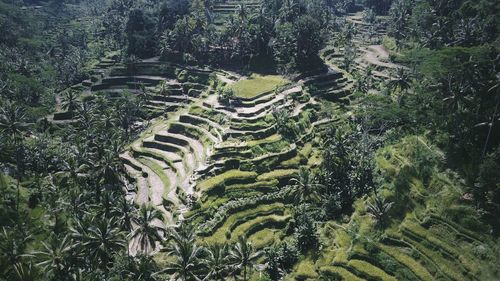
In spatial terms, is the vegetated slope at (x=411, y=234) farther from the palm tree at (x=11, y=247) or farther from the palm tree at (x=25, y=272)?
the palm tree at (x=11, y=247)

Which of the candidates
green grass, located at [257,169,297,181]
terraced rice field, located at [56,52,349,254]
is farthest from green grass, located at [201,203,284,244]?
green grass, located at [257,169,297,181]

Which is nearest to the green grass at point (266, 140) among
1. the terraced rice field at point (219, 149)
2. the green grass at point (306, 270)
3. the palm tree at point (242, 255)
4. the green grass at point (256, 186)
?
the terraced rice field at point (219, 149)

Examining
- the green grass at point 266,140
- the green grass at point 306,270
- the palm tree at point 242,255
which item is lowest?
the green grass at point 306,270

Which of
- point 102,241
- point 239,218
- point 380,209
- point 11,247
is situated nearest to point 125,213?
point 102,241

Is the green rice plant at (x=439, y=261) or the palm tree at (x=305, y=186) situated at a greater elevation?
the palm tree at (x=305, y=186)

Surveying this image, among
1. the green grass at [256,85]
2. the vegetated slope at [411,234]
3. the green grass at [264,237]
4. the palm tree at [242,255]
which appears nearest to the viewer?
the palm tree at [242,255]

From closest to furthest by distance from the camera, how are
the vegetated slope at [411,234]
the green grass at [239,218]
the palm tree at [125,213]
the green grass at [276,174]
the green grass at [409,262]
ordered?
the green grass at [409,262]
the vegetated slope at [411,234]
the palm tree at [125,213]
the green grass at [239,218]
the green grass at [276,174]

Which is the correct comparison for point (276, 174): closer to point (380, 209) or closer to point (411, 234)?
point (380, 209)
